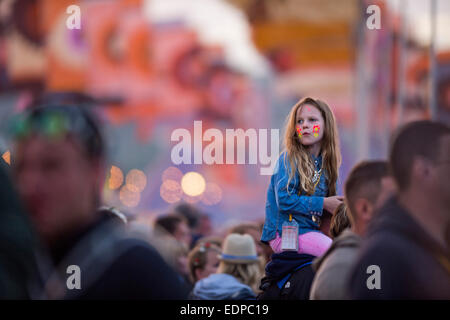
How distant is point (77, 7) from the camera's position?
3.77 meters

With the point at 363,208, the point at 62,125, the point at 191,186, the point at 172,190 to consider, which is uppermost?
the point at 62,125

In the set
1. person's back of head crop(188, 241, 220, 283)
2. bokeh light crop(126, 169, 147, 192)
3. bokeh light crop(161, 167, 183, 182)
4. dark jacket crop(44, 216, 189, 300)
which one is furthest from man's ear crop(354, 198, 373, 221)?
bokeh light crop(126, 169, 147, 192)

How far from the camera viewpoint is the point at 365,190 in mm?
3078

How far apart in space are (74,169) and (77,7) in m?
1.56

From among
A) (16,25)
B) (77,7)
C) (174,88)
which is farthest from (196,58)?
(77,7)

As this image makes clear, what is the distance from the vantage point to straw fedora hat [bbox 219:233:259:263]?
4.62 meters

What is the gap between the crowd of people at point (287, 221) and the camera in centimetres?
234

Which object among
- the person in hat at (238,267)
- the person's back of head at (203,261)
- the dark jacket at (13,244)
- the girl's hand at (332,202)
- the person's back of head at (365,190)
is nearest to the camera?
the dark jacket at (13,244)

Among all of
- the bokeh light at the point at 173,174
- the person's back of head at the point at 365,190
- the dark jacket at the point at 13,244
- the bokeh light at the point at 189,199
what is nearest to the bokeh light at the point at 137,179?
the bokeh light at the point at 173,174

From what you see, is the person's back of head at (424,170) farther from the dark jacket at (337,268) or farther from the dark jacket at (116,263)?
the dark jacket at (116,263)

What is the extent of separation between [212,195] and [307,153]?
13887 mm
